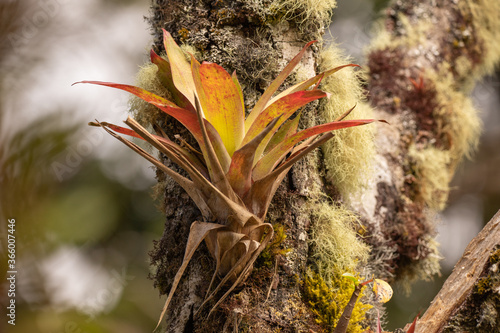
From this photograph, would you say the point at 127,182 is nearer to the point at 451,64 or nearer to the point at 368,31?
the point at 368,31

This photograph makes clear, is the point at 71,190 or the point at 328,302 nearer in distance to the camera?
the point at 328,302

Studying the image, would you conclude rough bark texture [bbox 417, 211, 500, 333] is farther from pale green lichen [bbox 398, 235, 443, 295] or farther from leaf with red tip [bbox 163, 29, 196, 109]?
leaf with red tip [bbox 163, 29, 196, 109]

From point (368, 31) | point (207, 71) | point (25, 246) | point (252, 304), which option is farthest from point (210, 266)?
point (368, 31)

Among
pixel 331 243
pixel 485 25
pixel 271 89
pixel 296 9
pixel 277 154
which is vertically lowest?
pixel 331 243

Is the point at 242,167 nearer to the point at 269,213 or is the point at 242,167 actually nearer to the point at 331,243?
the point at 269,213

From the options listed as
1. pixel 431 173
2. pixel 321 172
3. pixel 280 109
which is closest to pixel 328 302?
pixel 321 172

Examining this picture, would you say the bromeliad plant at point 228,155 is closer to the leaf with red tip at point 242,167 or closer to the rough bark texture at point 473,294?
the leaf with red tip at point 242,167

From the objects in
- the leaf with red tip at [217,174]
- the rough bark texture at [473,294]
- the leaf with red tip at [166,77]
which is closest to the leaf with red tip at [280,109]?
the leaf with red tip at [217,174]

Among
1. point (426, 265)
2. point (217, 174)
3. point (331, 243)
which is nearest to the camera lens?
point (217, 174)
